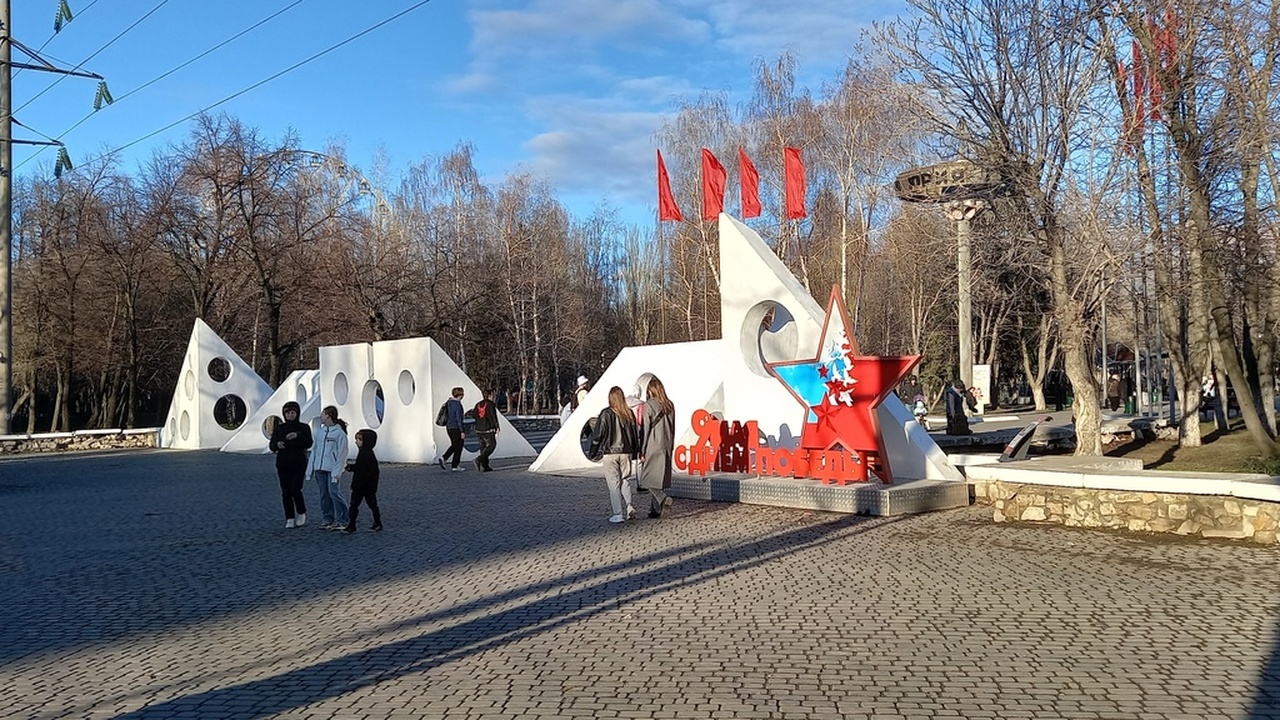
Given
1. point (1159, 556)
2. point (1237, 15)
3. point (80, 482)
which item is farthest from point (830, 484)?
point (80, 482)

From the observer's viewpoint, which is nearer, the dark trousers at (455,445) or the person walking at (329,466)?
the person walking at (329,466)

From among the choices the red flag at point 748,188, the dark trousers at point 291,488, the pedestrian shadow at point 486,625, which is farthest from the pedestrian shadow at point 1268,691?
the red flag at point 748,188

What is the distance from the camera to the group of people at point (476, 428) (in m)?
20.9

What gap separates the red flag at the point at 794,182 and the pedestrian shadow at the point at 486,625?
1365 cm

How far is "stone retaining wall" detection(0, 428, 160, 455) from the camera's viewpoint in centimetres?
3244

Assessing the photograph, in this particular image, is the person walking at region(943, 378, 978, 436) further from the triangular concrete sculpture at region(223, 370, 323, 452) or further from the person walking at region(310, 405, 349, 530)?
the triangular concrete sculpture at region(223, 370, 323, 452)

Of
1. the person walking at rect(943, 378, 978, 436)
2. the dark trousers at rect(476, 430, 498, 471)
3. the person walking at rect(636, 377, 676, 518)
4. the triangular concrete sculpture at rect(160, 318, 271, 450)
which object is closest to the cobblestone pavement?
the person walking at rect(636, 377, 676, 518)

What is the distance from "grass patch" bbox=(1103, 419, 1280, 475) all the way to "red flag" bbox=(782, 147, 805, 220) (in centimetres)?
869

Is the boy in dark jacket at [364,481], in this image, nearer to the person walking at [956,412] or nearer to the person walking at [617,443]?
the person walking at [617,443]

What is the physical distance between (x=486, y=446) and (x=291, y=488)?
8.36 m

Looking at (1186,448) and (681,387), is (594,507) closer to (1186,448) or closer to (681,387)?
(681,387)

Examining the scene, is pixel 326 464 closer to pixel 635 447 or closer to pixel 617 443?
pixel 617 443

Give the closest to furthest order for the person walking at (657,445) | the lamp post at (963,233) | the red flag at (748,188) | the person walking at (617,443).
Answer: the person walking at (617,443) → the person walking at (657,445) → the lamp post at (963,233) → the red flag at (748,188)

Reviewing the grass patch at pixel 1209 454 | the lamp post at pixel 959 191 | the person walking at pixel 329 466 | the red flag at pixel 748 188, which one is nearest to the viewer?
the person walking at pixel 329 466
